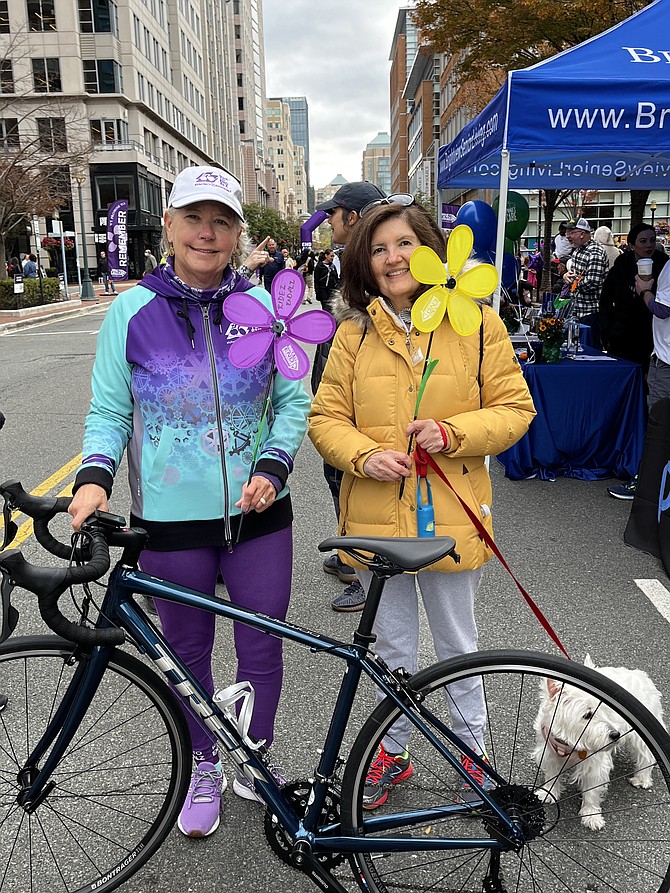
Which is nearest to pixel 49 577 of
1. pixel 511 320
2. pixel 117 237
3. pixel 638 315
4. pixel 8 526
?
pixel 8 526

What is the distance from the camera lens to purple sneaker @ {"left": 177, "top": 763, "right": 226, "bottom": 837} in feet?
7.68

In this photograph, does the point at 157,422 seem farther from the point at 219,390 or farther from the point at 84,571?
the point at 84,571

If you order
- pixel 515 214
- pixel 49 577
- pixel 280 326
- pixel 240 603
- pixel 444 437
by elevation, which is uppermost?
pixel 515 214

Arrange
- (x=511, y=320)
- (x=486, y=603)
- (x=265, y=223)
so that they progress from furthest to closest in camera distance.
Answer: (x=265, y=223)
(x=511, y=320)
(x=486, y=603)

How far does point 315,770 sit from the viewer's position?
77.1 inches

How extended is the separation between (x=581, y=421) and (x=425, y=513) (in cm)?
440

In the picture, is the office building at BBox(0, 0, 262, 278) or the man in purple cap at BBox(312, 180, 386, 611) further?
the office building at BBox(0, 0, 262, 278)

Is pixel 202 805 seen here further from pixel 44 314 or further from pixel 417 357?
pixel 44 314

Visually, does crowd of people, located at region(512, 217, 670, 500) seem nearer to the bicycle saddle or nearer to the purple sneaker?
the bicycle saddle

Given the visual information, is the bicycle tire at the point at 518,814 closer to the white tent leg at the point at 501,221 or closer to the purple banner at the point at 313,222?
the purple banner at the point at 313,222

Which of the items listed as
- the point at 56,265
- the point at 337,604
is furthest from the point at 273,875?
the point at 56,265

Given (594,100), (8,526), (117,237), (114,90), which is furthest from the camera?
(114,90)

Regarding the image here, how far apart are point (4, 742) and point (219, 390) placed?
67.0 inches

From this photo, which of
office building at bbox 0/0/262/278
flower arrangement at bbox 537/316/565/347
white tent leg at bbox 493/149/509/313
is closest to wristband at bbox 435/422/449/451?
white tent leg at bbox 493/149/509/313
